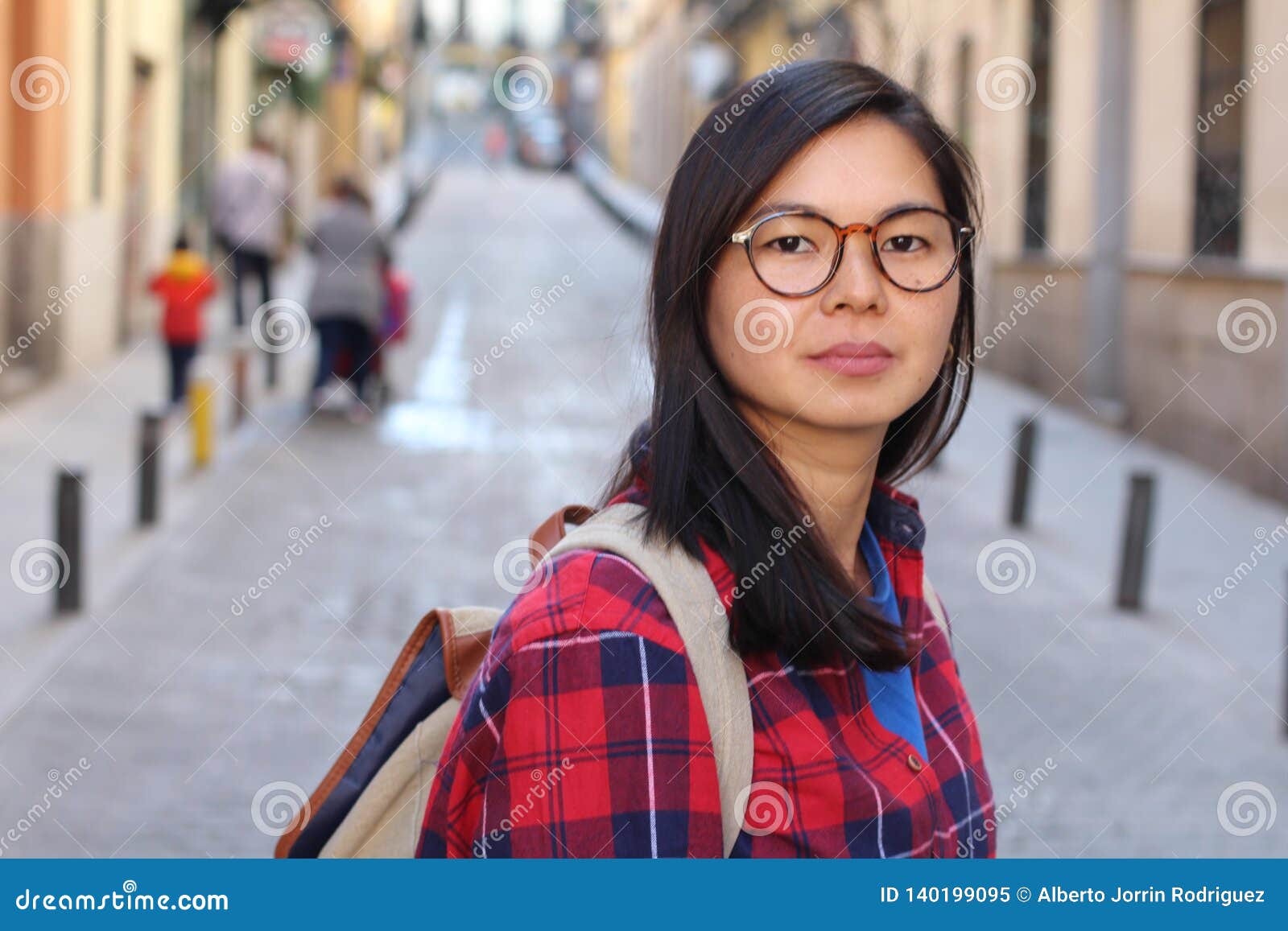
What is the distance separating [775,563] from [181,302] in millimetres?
12134

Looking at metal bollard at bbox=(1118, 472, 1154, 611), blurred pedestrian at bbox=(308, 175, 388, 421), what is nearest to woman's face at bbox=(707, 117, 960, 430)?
metal bollard at bbox=(1118, 472, 1154, 611)

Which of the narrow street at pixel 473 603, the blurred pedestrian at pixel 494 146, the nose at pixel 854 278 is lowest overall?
the narrow street at pixel 473 603

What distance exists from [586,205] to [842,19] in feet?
90.0

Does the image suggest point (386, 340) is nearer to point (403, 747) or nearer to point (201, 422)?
point (201, 422)

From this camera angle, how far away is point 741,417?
1.74 meters

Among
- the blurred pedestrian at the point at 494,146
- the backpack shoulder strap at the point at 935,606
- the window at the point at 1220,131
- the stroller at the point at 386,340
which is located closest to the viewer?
the backpack shoulder strap at the point at 935,606

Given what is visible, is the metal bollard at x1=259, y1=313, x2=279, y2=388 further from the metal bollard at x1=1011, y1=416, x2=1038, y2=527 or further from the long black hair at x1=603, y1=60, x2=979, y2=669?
the long black hair at x1=603, y1=60, x2=979, y2=669

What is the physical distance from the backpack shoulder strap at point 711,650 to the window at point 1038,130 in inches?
649

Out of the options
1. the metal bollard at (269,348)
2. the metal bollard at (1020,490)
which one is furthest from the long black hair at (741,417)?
the metal bollard at (269,348)

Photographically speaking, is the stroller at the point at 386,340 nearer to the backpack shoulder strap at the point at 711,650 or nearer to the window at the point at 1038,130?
the window at the point at 1038,130

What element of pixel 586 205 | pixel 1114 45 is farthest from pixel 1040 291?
pixel 586 205

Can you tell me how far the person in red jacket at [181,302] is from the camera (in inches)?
517

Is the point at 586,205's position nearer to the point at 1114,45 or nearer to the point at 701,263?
the point at 1114,45

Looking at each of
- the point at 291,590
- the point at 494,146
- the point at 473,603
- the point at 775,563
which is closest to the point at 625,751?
the point at 775,563
